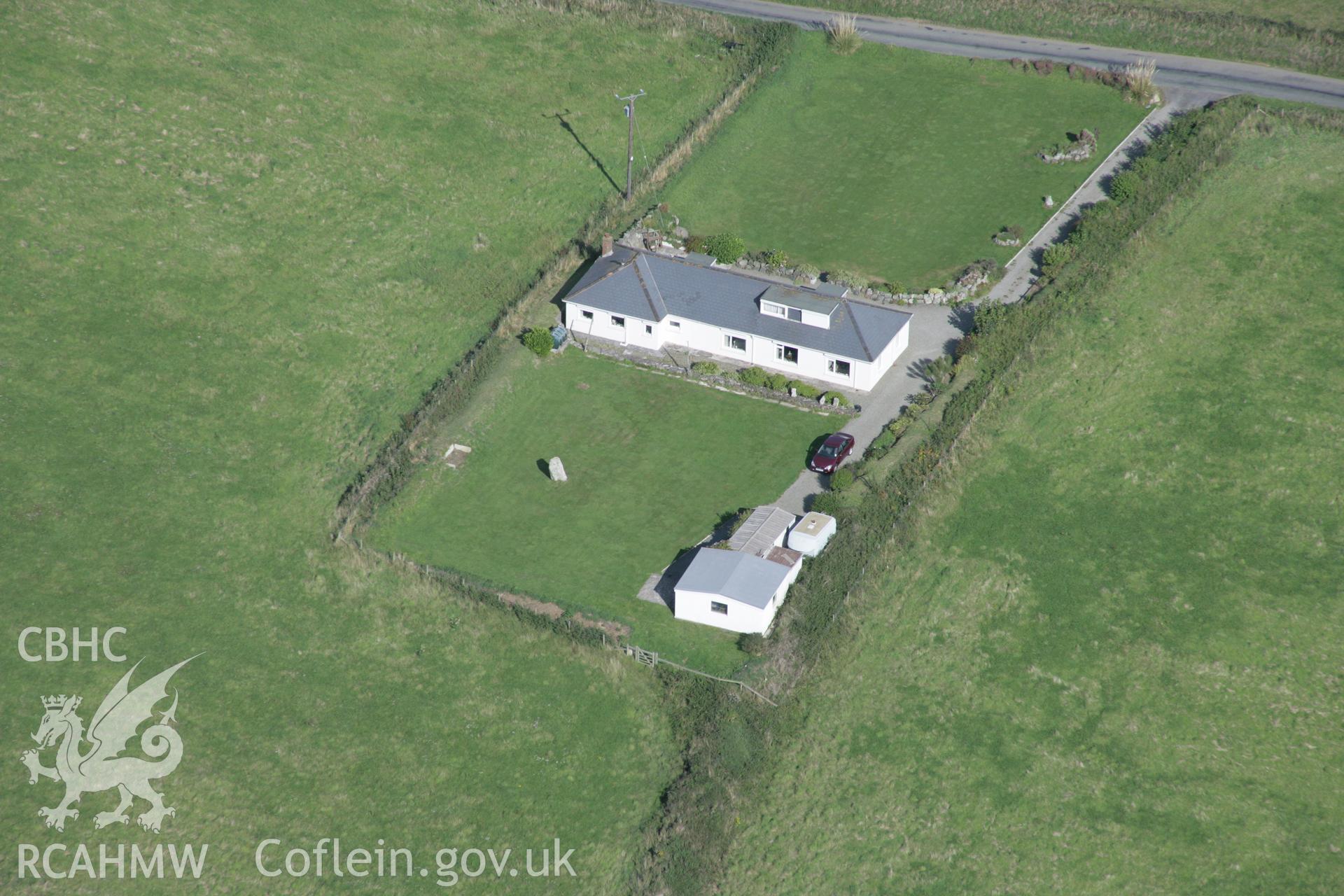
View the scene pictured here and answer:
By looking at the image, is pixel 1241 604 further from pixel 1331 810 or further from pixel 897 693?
pixel 897 693

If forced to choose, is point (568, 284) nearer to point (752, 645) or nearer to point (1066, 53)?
point (752, 645)

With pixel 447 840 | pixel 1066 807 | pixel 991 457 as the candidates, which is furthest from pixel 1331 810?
pixel 447 840

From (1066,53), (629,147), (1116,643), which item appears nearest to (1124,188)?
(1066,53)

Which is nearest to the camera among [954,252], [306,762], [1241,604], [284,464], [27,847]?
[27,847]

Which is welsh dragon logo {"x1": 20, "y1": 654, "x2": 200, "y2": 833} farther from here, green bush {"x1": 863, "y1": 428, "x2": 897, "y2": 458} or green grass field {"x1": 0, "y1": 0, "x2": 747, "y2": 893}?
green bush {"x1": 863, "y1": 428, "x2": 897, "y2": 458}

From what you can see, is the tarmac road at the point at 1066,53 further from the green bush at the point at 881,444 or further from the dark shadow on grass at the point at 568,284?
the green bush at the point at 881,444

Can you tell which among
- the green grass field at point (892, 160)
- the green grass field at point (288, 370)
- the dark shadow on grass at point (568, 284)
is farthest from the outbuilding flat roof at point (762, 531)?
the green grass field at point (892, 160)
